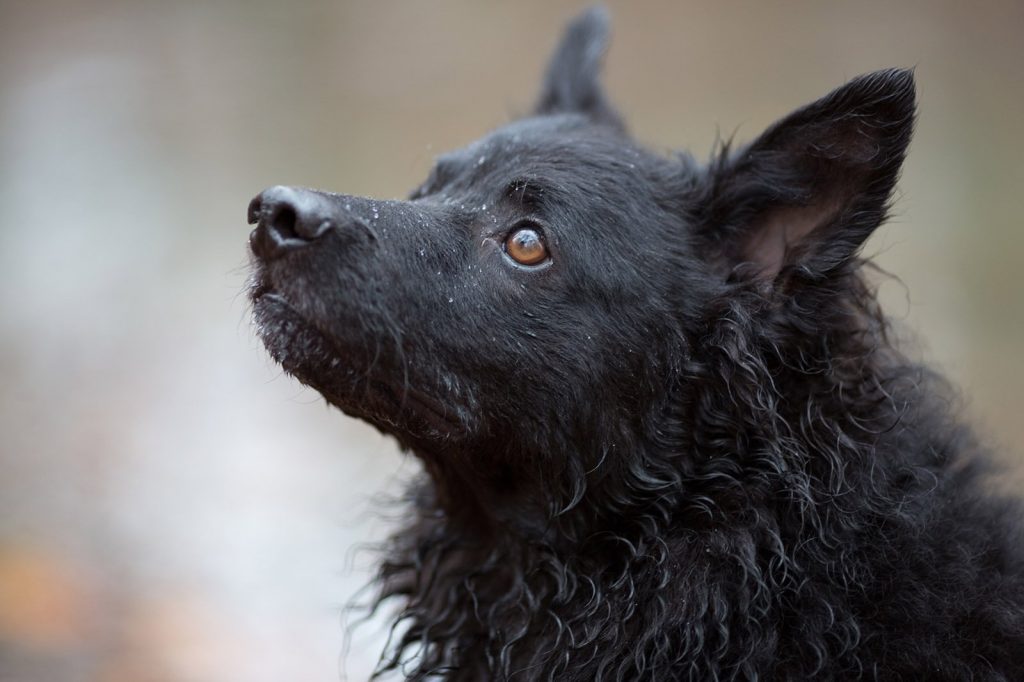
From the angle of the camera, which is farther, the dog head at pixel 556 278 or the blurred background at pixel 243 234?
the blurred background at pixel 243 234

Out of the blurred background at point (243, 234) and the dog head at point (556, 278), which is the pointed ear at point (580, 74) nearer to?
the blurred background at point (243, 234)

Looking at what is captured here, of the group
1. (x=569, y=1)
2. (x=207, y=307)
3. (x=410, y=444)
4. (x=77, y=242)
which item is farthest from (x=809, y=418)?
(x=569, y=1)

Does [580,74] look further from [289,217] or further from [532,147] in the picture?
[289,217]

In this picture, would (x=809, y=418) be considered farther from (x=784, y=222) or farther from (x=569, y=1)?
(x=569, y=1)

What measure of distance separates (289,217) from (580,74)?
2.02 m

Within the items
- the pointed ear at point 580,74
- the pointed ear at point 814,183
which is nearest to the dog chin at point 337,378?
the pointed ear at point 814,183

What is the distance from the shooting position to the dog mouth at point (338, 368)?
10.8 ft

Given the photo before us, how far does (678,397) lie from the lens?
3.57 m

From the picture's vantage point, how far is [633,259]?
11.7 feet

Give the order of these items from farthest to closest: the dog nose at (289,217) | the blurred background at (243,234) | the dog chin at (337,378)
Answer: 1. the blurred background at (243,234)
2. the dog chin at (337,378)
3. the dog nose at (289,217)

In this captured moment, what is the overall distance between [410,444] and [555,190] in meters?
1.01

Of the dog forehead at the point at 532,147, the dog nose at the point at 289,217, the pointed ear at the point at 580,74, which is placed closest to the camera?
the dog nose at the point at 289,217

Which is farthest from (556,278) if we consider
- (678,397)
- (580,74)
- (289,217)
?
(580,74)

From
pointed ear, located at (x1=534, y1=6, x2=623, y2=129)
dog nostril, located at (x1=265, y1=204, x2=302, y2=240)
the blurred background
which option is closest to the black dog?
dog nostril, located at (x1=265, y1=204, x2=302, y2=240)
